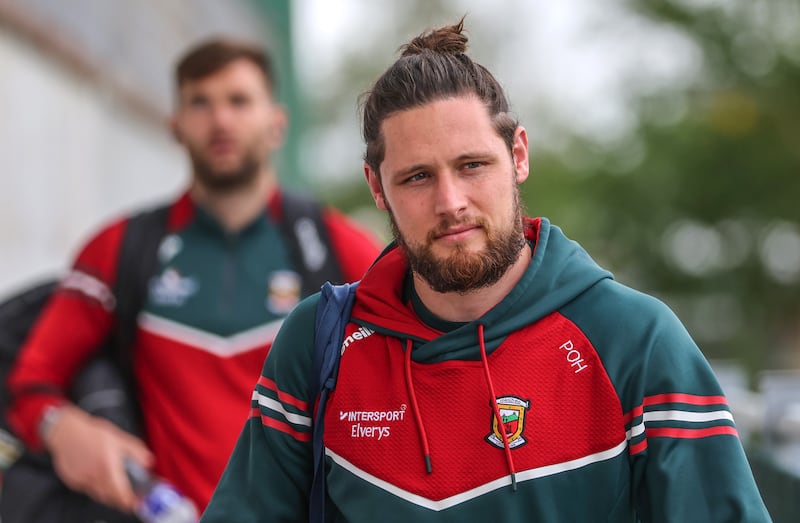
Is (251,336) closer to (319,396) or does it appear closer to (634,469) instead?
(319,396)

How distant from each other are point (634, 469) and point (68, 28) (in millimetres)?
6449

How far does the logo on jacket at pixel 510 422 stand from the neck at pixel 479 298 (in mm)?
223

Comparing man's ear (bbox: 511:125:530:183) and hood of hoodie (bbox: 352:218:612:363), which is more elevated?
man's ear (bbox: 511:125:530:183)

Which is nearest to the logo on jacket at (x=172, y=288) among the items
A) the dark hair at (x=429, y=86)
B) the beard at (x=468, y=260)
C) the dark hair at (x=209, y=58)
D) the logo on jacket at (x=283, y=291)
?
the logo on jacket at (x=283, y=291)

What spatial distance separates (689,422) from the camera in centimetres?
227

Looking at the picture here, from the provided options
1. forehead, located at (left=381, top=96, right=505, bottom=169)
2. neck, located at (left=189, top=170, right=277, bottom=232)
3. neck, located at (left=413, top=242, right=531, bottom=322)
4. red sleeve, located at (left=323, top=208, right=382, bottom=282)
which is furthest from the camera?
neck, located at (left=189, top=170, right=277, bottom=232)

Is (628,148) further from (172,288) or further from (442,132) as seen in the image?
(442,132)

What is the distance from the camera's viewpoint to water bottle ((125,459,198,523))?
155 inches

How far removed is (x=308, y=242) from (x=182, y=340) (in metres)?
0.56

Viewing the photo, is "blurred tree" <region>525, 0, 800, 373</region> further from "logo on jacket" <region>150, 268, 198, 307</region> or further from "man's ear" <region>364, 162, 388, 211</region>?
"man's ear" <region>364, 162, 388, 211</region>

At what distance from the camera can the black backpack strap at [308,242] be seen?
4.23m

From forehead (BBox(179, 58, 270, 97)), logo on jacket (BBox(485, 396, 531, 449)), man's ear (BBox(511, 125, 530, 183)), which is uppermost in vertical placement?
forehead (BBox(179, 58, 270, 97))

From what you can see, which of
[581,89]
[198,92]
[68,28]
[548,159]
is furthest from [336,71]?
[198,92]

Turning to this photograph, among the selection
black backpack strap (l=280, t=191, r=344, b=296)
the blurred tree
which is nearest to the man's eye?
black backpack strap (l=280, t=191, r=344, b=296)
